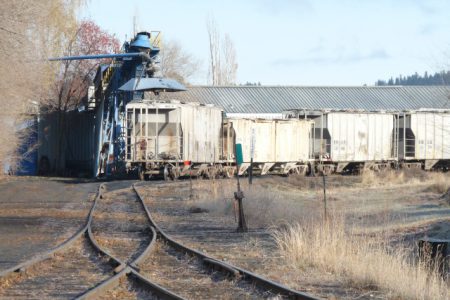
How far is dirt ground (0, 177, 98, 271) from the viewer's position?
1271cm

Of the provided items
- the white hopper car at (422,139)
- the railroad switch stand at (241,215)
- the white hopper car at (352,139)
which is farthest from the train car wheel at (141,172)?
the railroad switch stand at (241,215)

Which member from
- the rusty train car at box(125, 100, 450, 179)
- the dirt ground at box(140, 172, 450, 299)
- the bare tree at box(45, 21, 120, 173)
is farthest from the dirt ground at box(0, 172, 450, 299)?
the bare tree at box(45, 21, 120, 173)

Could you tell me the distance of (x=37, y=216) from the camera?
62.6ft

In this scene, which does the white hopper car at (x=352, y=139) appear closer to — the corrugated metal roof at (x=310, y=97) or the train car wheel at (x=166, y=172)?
the train car wheel at (x=166, y=172)

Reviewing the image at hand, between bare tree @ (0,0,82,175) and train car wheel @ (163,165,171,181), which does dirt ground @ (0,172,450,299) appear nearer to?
train car wheel @ (163,165,171,181)

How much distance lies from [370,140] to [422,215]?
76.4 ft

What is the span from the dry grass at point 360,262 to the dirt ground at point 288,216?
0.67 ft

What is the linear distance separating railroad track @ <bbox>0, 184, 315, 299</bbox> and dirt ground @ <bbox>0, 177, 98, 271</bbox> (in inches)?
24.3

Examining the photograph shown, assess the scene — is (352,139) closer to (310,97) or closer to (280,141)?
(280,141)

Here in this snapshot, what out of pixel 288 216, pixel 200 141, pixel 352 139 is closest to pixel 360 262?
pixel 288 216

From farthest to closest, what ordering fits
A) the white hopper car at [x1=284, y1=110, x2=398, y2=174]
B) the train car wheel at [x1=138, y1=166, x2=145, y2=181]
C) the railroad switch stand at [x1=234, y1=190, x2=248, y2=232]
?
the white hopper car at [x1=284, y1=110, x2=398, y2=174] < the train car wheel at [x1=138, y1=166, x2=145, y2=181] < the railroad switch stand at [x1=234, y1=190, x2=248, y2=232]

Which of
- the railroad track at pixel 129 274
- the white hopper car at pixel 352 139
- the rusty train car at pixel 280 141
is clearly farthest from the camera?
the white hopper car at pixel 352 139

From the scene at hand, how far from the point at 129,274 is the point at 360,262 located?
11.2 feet

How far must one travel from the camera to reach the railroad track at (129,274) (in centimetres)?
841
